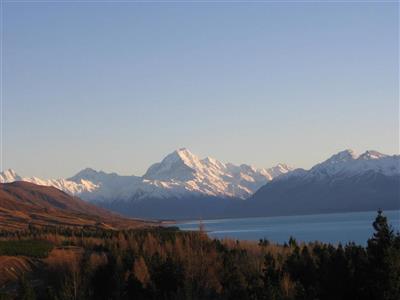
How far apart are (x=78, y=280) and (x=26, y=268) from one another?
72.7 feet

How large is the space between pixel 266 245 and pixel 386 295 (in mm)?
60940

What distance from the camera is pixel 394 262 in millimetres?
48031

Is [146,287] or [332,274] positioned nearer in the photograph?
[332,274]

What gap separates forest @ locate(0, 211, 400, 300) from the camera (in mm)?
50281

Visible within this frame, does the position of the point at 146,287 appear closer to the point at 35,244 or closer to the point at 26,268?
the point at 26,268

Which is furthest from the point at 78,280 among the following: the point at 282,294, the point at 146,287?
the point at 282,294

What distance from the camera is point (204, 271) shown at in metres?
80.2

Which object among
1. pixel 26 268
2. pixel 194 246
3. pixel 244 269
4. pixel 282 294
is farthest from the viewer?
pixel 194 246

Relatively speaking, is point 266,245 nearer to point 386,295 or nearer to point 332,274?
point 332,274

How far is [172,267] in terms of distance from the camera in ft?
249

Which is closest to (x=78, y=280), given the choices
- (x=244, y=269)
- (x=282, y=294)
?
(x=244, y=269)

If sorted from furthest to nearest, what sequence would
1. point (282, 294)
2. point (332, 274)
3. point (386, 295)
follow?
point (282, 294) < point (332, 274) < point (386, 295)

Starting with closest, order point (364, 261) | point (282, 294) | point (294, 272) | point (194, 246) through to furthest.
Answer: point (364, 261) → point (282, 294) → point (294, 272) → point (194, 246)

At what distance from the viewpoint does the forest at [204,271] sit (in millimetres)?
50281
